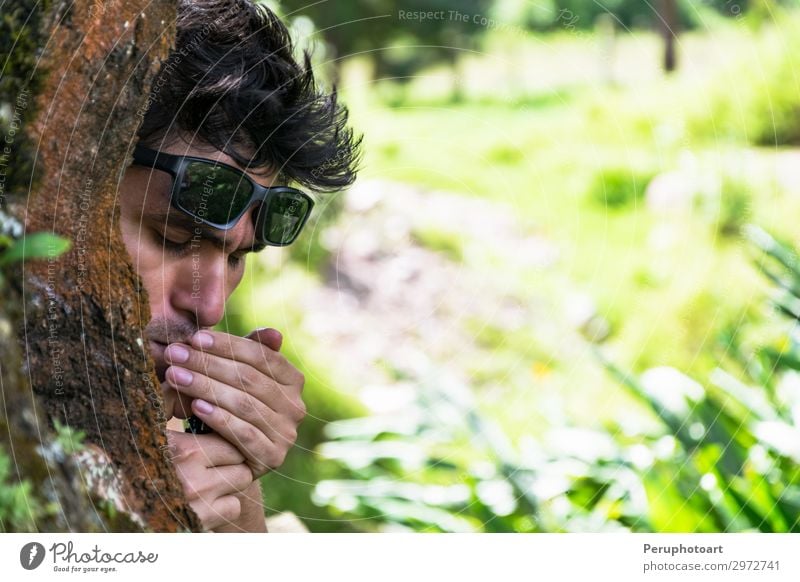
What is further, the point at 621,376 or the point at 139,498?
the point at 621,376

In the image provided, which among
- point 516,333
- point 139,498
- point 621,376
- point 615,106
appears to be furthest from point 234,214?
point 615,106

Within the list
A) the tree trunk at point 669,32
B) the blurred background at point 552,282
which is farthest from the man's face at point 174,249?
the tree trunk at point 669,32

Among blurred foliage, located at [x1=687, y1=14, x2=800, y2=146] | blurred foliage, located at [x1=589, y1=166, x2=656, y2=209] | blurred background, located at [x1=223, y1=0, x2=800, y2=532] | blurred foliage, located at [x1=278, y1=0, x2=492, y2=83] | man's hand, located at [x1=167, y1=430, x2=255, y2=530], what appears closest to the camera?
man's hand, located at [x1=167, y1=430, x2=255, y2=530]

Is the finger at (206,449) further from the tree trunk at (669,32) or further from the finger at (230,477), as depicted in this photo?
the tree trunk at (669,32)

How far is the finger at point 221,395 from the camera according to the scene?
3.09 ft

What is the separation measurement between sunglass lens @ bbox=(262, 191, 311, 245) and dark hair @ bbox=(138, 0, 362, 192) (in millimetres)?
71

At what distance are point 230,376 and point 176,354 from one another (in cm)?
6

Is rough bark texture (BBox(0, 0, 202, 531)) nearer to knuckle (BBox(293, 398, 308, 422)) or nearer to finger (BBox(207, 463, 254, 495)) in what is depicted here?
finger (BBox(207, 463, 254, 495))

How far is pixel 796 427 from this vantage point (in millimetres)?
1542

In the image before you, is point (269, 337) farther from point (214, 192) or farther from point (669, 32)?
point (669, 32)

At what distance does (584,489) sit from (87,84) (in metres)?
1.43

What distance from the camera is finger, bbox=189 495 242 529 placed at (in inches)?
36.7

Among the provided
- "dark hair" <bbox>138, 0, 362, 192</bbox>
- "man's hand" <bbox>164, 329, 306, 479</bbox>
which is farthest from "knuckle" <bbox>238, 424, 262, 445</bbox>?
"dark hair" <bbox>138, 0, 362, 192</bbox>
